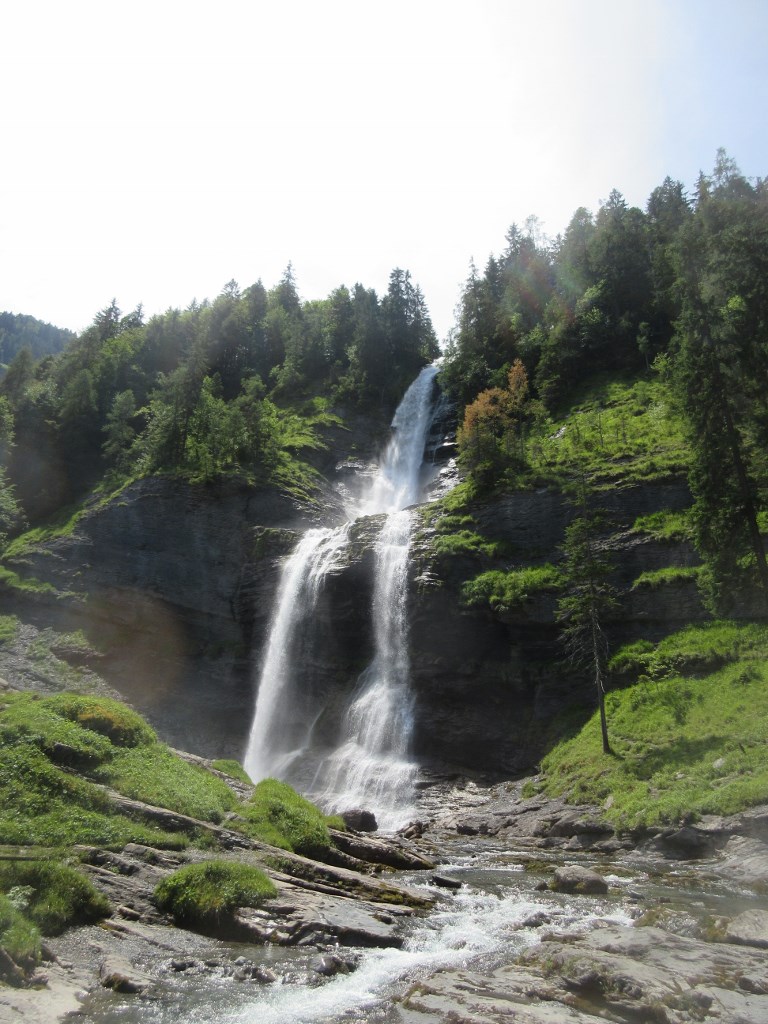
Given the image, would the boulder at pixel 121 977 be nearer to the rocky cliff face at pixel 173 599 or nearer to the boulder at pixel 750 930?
the boulder at pixel 750 930

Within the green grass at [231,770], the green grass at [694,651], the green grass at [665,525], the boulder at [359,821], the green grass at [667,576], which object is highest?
the green grass at [665,525]

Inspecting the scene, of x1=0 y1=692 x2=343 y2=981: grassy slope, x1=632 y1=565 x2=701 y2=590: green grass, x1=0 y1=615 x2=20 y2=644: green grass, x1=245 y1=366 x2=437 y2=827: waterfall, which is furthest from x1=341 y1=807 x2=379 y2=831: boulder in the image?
x1=0 y1=615 x2=20 y2=644: green grass

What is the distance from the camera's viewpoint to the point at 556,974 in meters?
10.1

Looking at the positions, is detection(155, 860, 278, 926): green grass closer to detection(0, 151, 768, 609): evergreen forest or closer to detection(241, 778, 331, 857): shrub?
detection(241, 778, 331, 857): shrub

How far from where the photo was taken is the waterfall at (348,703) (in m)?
35.0

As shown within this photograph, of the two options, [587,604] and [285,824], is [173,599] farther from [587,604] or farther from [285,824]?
[285,824]

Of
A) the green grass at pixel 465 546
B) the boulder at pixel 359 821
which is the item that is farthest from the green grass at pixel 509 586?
the boulder at pixel 359 821

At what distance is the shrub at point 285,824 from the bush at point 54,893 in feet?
17.5

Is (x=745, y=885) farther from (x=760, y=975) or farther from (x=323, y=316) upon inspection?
(x=323, y=316)

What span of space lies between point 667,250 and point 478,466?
27116 mm

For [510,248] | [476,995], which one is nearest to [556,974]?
[476,995]

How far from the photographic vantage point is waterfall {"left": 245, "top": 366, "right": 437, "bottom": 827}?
115ft

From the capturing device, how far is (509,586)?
38344 mm

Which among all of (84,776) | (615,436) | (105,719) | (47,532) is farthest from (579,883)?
(47,532)
